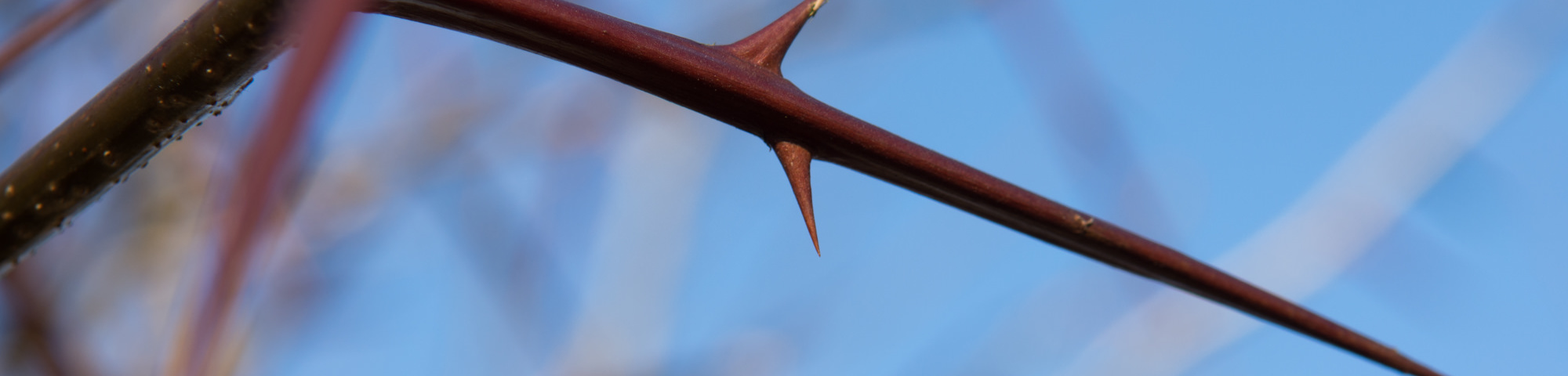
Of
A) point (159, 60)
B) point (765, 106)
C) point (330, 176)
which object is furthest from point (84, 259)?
point (765, 106)

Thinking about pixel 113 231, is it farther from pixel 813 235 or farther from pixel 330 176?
pixel 813 235

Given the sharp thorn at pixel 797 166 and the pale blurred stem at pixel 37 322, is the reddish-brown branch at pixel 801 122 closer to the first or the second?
the sharp thorn at pixel 797 166

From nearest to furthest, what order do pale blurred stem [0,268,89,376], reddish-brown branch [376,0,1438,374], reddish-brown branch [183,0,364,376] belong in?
reddish-brown branch [183,0,364,376] → reddish-brown branch [376,0,1438,374] → pale blurred stem [0,268,89,376]

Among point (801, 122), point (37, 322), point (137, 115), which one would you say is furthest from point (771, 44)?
point (37, 322)

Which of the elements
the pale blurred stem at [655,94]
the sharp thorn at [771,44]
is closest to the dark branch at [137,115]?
the pale blurred stem at [655,94]

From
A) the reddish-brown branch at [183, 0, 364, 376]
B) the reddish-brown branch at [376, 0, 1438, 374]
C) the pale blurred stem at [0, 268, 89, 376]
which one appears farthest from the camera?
the pale blurred stem at [0, 268, 89, 376]

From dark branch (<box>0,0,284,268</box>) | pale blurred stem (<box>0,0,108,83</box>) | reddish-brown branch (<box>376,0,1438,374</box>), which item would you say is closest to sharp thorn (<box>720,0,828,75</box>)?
reddish-brown branch (<box>376,0,1438,374</box>)

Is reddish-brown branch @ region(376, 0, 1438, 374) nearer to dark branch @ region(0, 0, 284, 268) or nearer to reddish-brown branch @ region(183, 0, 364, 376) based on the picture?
dark branch @ region(0, 0, 284, 268)
